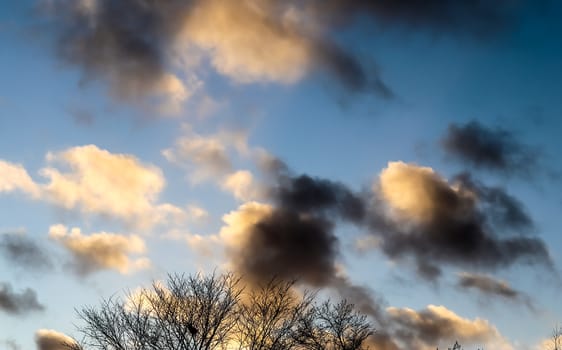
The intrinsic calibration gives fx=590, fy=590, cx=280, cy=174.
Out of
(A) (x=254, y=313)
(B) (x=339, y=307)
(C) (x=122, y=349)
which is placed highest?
(B) (x=339, y=307)

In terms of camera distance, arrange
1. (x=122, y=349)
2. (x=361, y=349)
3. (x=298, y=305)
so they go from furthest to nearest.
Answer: (x=361, y=349)
(x=298, y=305)
(x=122, y=349)

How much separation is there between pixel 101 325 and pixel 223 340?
7.86 m

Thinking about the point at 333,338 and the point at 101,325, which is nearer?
the point at 101,325

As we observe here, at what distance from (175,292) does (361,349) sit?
15.2 metres

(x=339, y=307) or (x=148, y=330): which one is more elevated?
(x=339, y=307)

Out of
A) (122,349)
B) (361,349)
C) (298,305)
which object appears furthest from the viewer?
(361,349)

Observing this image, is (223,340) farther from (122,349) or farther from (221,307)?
(122,349)

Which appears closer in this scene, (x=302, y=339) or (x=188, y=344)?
(x=188, y=344)

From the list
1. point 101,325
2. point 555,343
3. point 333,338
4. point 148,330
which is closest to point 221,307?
point 148,330

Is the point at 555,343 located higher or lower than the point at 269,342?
higher

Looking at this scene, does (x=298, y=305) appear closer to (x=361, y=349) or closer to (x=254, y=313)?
(x=254, y=313)

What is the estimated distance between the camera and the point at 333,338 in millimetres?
45375

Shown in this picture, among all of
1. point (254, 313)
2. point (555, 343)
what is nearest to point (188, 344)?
point (254, 313)

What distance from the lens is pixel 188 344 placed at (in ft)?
124
